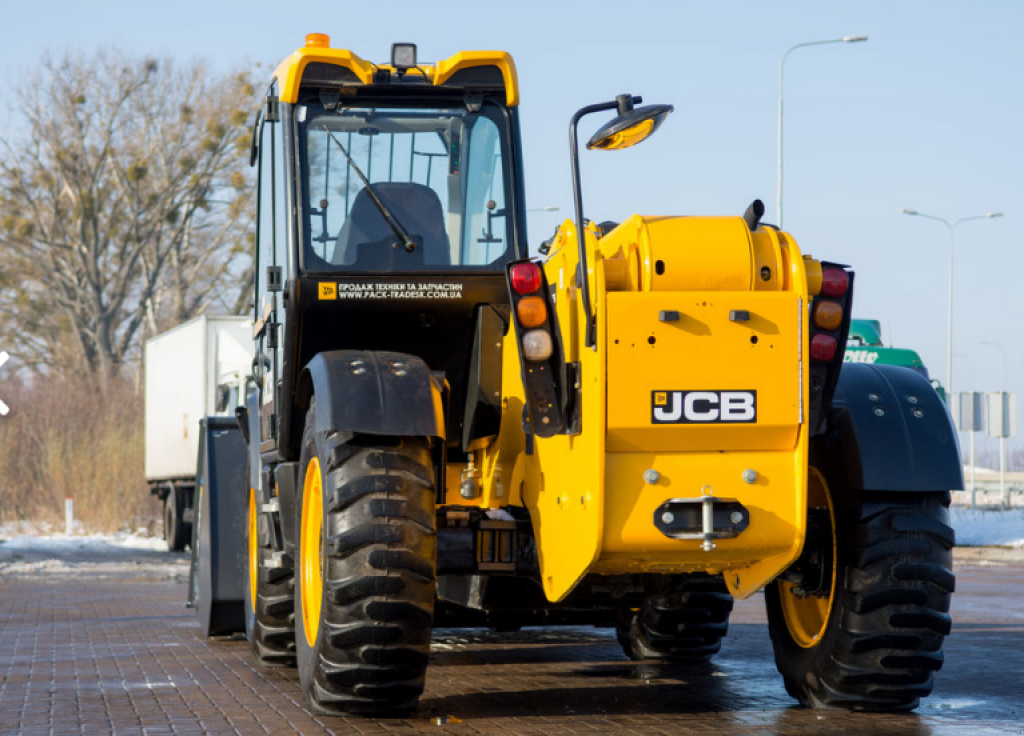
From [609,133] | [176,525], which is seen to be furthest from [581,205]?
[176,525]

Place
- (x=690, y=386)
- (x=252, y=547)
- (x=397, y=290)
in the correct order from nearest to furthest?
1. (x=690, y=386)
2. (x=397, y=290)
3. (x=252, y=547)

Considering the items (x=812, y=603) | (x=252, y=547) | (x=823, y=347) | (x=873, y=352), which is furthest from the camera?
(x=873, y=352)

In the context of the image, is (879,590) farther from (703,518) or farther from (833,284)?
(833,284)

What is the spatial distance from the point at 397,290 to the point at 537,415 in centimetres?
154

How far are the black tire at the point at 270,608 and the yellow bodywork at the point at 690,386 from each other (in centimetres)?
302

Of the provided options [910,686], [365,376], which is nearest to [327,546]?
[365,376]

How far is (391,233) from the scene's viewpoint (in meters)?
7.85

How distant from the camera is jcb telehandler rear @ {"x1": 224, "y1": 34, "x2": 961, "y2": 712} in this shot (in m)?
6.18

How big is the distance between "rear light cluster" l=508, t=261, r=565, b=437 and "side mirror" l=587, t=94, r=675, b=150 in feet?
2.11

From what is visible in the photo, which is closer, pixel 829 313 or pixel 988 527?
pixel 829 313

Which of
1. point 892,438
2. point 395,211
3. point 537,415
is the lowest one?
point 892,438

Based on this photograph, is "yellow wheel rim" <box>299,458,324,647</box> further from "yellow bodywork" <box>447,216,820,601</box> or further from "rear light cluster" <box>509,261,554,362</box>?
"yellow bodywork" <box>447,216,820,601</box>

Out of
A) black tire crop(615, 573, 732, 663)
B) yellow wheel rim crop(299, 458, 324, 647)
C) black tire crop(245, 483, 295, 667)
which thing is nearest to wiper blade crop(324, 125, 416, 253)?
yellow wheel rim crop(299, 458, 324, 647)

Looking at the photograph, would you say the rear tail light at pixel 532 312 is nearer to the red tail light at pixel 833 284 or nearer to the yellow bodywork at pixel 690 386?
the yellow bodywork at pixel 690 386
